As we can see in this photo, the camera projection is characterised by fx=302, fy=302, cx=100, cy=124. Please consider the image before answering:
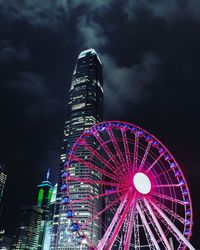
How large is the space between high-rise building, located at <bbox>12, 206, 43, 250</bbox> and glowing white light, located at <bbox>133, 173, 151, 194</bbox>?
16839cm

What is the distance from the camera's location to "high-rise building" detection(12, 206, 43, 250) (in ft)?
592

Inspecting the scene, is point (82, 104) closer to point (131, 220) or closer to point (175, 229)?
point (131, 220)

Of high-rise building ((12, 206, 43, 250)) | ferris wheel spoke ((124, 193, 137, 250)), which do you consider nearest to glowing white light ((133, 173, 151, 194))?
ferris wheel spoke ((124, 193, 137, 250))

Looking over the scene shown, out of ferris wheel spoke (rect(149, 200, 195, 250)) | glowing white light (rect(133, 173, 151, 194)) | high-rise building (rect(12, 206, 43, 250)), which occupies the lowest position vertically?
ferris wheel spoke (rect(149, 200, 195, 250))

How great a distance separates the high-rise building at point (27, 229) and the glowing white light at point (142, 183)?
168393mm

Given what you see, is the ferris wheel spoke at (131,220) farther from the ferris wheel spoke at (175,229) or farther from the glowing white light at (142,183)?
the ferris wheel spoke at (175,229)

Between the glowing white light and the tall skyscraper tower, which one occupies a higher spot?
the tall skyscraper tower

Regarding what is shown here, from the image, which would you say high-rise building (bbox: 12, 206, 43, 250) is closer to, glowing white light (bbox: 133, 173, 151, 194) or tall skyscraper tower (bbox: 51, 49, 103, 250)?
tall skyscraper tower (bbox: 51, 49, 103, 250)

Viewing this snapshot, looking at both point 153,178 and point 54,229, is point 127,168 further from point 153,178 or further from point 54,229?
point 54,229

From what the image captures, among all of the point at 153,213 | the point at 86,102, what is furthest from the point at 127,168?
the point at 86,102

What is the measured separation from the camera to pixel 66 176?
103ft

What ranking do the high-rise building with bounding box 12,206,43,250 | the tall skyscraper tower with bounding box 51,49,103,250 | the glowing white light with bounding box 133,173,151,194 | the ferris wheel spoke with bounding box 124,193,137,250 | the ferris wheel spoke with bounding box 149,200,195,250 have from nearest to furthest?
1. the ferris wheel spoke with bounding box 124,193,137,250
2. the ferris wheel spoke with bounding box 149,200,195,250
3. the glowing white light with bounding box 133,173,151,194
4. the tall skyscraper tower with bounding box 51,49,103,250
5. the high-rise building with bounding box 12,206,43,250

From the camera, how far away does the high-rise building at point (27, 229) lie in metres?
180

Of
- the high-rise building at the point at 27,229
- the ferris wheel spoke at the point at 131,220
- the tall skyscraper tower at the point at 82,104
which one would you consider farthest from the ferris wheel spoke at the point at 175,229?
the high-rise building at the point at 27,229
